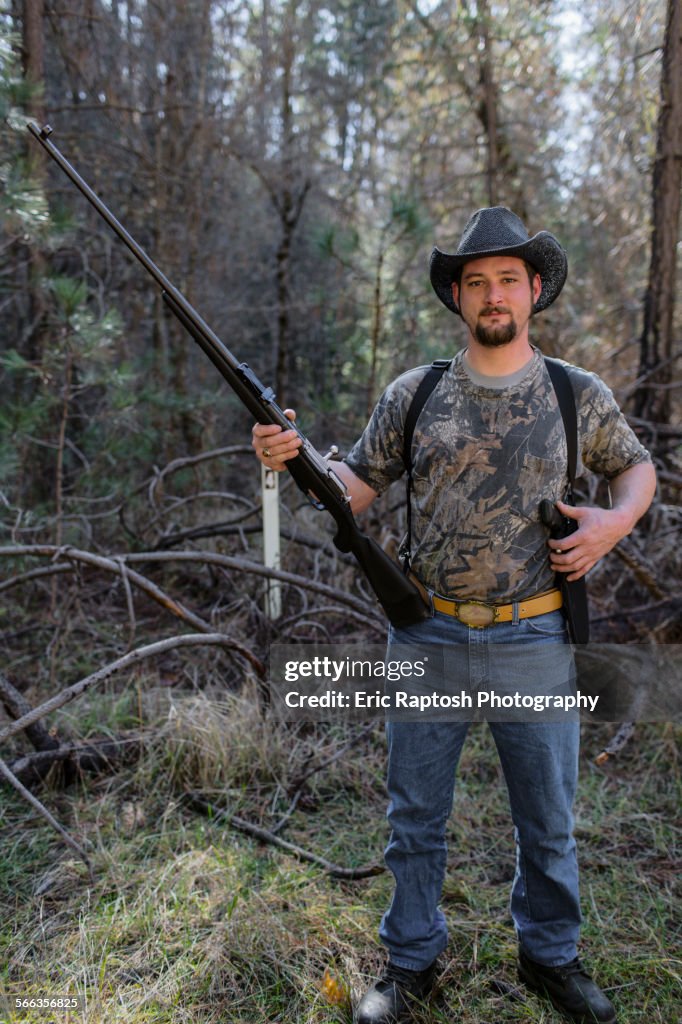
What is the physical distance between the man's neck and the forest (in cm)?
197

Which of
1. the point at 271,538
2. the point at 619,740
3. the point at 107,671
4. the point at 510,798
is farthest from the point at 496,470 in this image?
the point at 271,538

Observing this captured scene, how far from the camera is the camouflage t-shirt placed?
2.42 m

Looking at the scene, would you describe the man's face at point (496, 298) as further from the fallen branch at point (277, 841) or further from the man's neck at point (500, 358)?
the fallen branch at point (277, 841)

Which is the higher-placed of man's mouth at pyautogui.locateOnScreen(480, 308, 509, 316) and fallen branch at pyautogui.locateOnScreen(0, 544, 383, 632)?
man's mouth at pyautogui.locateOnScreen(480, 308, 509, 316)

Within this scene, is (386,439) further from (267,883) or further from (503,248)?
(267,883)

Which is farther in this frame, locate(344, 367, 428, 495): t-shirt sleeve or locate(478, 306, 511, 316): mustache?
locate(344, 367, 428, 495): t-shirt sleeve

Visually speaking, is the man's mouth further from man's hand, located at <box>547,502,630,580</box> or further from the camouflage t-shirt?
man's hand, located at <box>547,502,630,580</box>

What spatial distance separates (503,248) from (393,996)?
2.41 m

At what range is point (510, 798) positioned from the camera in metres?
2.48

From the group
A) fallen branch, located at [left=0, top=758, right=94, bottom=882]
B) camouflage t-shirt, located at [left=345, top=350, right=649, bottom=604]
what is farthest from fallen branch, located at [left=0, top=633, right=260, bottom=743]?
camouflage t-shirt, located at [left=345, top=350, right=649, bottom=604]

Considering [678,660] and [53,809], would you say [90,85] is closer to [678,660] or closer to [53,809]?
[53,809]

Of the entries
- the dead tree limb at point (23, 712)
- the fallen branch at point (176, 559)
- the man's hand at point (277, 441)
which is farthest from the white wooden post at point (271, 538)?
the man's hand at point (277, 441)

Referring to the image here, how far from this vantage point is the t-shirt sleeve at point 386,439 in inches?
104

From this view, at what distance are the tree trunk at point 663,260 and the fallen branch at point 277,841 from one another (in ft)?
13.4
